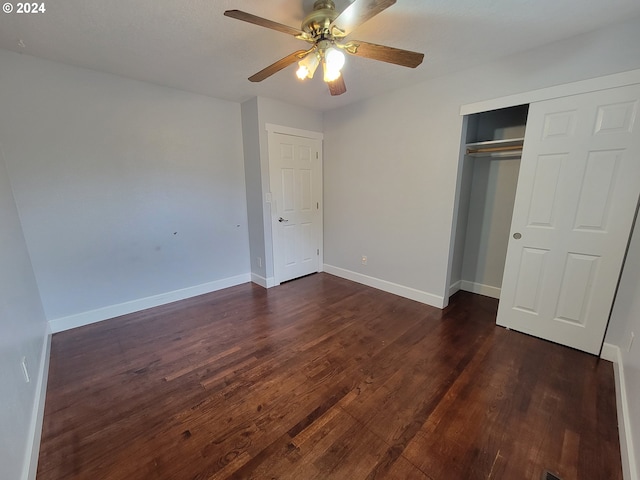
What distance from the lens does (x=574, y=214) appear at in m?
2.12

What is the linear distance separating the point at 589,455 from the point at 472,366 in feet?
2.36

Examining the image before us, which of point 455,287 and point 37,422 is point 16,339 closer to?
point 37,422

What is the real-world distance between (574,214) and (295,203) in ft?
9.85

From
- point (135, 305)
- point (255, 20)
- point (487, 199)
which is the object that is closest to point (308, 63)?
point (255, 20)

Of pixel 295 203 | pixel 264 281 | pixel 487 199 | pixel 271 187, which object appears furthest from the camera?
pixel 295 203

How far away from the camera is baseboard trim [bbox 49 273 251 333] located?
8.45ft

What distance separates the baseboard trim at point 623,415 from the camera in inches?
48.6

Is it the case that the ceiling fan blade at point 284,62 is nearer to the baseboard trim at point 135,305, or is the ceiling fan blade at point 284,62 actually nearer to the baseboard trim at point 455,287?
the baseboard trim at point 135,305

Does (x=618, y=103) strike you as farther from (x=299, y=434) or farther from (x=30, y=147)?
(x=30, y=147)

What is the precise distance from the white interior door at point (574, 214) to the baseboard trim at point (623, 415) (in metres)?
0.09

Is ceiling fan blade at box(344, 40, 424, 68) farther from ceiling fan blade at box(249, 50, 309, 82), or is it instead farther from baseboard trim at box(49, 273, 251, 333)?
baseboard trim at box(49, 273, 251, 333)

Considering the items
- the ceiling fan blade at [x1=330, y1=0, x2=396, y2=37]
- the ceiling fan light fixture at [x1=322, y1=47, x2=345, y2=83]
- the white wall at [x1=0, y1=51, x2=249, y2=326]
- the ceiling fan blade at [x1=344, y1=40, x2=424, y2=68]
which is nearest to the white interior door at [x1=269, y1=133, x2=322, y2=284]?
the white wall at [x1=0, y1=51, x2=249, y2=326]

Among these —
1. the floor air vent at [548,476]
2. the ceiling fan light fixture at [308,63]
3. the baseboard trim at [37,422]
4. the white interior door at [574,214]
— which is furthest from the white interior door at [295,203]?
the floor air vent at [548,476]

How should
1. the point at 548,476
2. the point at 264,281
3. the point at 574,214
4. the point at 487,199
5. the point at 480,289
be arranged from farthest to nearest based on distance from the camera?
the point at 264,281 < the point at 480,289 < the point at 487,199 < the point at 574,214 < the point at 548,476
